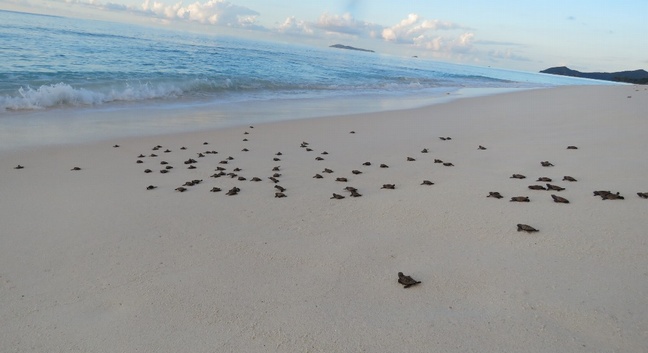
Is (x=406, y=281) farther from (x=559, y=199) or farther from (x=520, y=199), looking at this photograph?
(x=559, y=199)

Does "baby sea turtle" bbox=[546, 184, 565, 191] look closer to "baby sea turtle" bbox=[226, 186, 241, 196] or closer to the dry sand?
the dry sand

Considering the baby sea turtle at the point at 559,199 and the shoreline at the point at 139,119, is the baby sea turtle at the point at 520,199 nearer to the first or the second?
the baby sea turtle at the point at 559,199

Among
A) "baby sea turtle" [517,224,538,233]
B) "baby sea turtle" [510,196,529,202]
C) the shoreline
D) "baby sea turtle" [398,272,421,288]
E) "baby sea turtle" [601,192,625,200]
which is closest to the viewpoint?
"baby sea turtle" [398,272,421,288]

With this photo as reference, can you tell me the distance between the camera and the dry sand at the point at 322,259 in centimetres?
298

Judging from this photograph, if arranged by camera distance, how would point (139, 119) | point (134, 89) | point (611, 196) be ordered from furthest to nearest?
point (134, 89) → point (139, 119) → point (611, 196)

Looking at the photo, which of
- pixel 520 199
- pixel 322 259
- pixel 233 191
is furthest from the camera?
pixel 233 191

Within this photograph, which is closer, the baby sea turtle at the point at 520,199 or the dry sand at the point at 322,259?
the dry sand at the point at 322,259

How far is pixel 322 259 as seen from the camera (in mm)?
4125

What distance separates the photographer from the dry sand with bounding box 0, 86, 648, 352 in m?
2.98

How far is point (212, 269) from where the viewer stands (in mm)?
3961

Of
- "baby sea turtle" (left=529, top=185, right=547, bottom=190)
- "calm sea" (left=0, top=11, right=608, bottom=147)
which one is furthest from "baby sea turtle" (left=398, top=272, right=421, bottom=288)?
"calm sea" (left=0, top=11, right=608, bottom=147)

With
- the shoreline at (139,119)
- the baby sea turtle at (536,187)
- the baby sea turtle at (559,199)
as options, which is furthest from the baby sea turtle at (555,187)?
the shoreline at (139,119)

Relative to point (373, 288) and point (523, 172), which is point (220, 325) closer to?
point (373, 288)

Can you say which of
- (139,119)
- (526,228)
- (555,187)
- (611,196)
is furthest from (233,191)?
(139,119)
